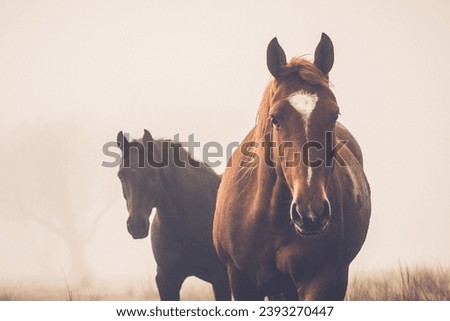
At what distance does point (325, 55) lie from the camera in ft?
9.64

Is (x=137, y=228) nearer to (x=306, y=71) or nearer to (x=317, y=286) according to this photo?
(x=317, y=286)

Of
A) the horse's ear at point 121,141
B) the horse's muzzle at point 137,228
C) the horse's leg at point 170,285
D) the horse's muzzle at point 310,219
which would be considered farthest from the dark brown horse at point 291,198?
the horse's ear at point 121,141

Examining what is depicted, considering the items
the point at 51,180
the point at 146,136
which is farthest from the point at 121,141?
the point at 51,180

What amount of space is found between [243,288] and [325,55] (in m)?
1.19

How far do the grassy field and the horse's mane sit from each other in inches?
57.6

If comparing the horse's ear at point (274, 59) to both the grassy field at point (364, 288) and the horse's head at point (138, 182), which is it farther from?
the grassy field at point (364, 288)

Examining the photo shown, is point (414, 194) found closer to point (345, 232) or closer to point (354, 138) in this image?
point (354, 138)

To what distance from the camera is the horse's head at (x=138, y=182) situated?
3.67 m

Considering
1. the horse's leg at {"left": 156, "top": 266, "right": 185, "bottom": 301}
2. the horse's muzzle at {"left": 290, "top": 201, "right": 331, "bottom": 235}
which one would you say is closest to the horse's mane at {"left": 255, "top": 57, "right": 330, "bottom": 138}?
the horse's muzzle at {"left": 290, "top": 201, "right": 331, "bottom": 235}

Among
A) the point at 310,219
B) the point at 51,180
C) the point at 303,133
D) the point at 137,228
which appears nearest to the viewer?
the point at 310,219

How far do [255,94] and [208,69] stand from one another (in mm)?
398

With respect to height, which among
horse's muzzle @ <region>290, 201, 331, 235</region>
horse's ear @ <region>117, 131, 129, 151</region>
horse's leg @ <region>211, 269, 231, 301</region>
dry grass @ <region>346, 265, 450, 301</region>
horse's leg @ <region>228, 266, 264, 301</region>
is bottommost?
dry grass @ <region>346, 265, 450, 301</region>

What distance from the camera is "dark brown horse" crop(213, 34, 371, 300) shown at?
2594mm

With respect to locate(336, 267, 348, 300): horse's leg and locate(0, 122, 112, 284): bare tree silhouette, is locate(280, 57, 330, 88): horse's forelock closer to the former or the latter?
→ locate(336, 267, 348, 300): horse's leg
